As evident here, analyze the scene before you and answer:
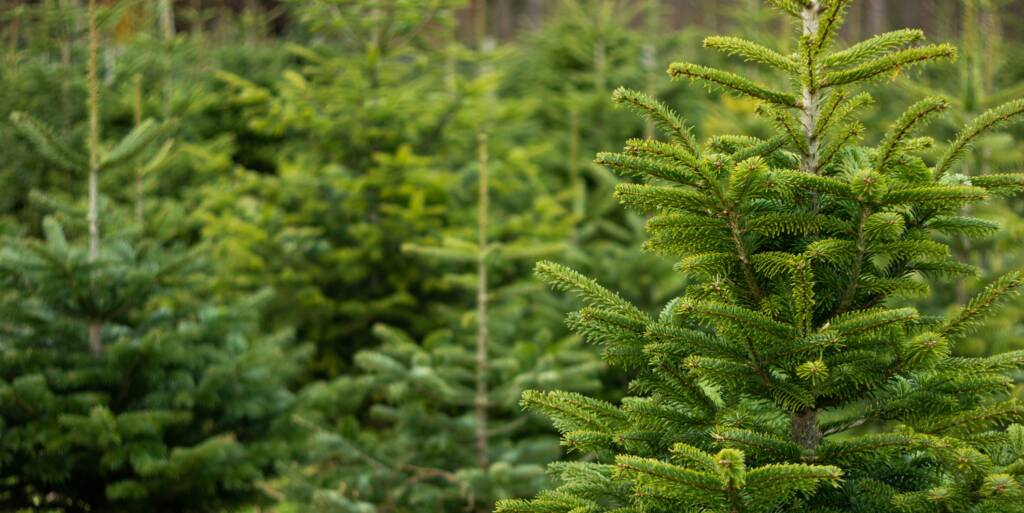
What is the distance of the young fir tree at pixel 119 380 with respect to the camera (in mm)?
4660

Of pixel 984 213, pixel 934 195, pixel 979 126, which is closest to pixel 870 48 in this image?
pixel 979 126

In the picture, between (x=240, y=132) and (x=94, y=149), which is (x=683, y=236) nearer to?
(x=94, y=149)

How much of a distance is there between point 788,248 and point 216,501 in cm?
388

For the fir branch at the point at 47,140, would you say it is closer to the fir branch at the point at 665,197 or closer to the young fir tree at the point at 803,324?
the young fir tree at the point at 803,324

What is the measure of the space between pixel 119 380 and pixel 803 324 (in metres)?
3.86

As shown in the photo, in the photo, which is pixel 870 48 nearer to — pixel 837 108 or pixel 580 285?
pixel 837 108

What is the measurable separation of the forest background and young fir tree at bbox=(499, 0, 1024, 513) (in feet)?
4.22

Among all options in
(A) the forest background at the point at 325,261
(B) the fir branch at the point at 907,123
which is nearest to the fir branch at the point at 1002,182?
(B) the fir branch at the point at 907,123

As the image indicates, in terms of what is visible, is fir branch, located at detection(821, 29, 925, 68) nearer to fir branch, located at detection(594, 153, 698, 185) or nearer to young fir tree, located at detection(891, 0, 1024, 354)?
fir branch, located at detection(594, 153, 698, 185)

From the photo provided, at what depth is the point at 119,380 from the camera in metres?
4.95

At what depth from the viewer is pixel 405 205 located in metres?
7.53

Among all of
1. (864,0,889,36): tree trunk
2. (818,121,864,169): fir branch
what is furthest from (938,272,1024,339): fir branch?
(864,0,889,36): tree trunk

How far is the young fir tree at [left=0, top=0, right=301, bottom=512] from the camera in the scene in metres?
4.66

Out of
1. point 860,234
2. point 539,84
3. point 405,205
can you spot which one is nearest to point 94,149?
point 405,205
